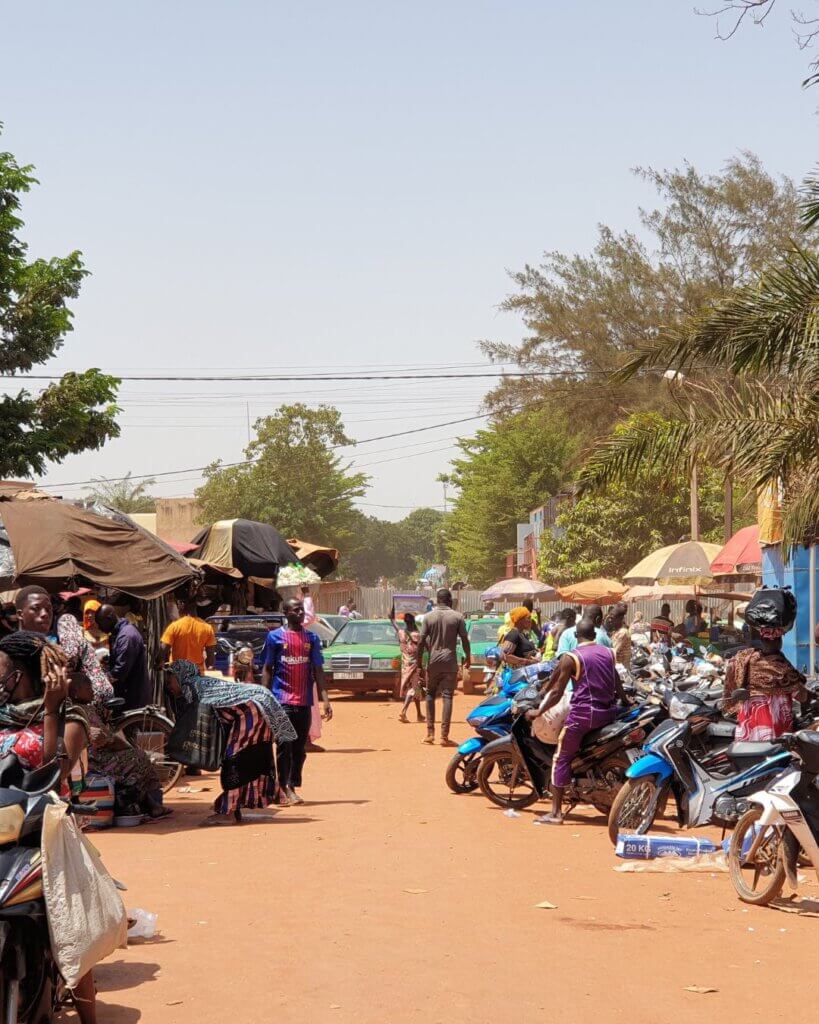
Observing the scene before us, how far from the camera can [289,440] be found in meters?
65.9

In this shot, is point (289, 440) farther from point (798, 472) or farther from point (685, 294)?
point (798, 472)

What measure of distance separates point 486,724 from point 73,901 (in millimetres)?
7827

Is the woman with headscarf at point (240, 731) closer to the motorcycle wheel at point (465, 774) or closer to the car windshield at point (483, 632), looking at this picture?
the motorcycle wheel at point (465, 774)

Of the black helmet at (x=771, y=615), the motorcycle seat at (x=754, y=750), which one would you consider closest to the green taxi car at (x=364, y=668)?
the black helmet at (x=771, y=615)

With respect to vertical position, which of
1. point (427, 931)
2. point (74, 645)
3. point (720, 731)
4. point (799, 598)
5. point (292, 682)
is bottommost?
point (427, 931)

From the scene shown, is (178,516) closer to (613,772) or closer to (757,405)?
(757,405)

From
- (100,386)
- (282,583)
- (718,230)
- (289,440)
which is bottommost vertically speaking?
(282,583)

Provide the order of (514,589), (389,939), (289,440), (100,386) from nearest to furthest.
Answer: (389,939) → (100,386) → (514,589) → (289,440)

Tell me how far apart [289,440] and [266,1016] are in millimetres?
60783

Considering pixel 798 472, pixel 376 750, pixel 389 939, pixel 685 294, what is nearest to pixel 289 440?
pixel 685 294

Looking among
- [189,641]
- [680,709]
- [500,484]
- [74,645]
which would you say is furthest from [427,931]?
[500,484]

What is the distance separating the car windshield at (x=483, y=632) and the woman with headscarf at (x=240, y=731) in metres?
18.5

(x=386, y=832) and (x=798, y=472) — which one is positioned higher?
(x=798, y=472)

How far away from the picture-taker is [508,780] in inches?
485
